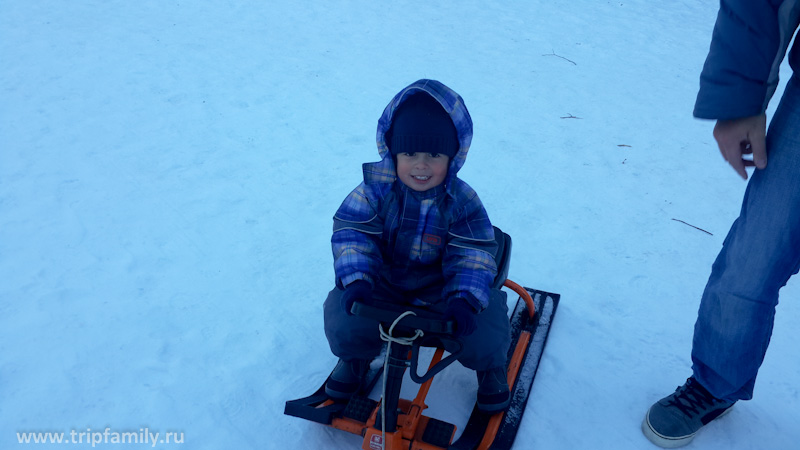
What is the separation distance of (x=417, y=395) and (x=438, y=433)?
143mm

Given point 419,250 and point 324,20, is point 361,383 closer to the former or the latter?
point 419,250

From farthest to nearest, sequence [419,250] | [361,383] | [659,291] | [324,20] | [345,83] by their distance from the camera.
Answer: [324,20]
[345,83]
[659,291]
[361,383]
[419,250]

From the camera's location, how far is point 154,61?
4.65 metres

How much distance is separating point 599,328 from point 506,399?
649 mm

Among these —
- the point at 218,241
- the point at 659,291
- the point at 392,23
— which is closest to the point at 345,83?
the point at 392,23

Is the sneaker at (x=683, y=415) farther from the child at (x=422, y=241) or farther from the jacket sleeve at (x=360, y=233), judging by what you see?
the jacket sleeve at (x=360, y=233)

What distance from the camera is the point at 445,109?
173 cm

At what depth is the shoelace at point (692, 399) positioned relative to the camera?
1968 millimetres

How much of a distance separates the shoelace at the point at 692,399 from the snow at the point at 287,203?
0.14m

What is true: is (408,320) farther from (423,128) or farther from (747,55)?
(747,55)

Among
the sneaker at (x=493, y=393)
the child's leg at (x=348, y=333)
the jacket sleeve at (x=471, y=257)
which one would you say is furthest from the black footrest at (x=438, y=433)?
the jacket sleeve at (x=471, y=257)

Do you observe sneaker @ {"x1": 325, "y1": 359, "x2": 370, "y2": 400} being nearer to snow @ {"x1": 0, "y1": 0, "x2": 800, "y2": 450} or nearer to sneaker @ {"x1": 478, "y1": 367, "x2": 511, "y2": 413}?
snow @ {"x1": 0, "y1": 0, "x2": 800, "y2": 450}

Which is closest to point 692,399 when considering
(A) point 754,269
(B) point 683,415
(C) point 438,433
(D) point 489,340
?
(B) point 683,415

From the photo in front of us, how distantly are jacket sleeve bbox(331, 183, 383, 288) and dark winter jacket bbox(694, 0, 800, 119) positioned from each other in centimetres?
99
